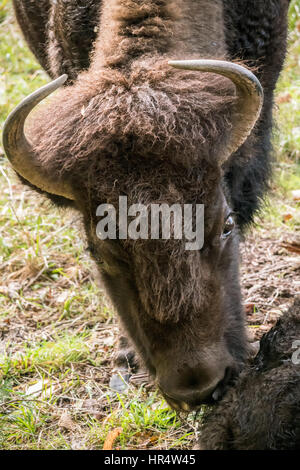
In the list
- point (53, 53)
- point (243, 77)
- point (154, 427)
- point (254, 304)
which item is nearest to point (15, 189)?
point (53, 53)

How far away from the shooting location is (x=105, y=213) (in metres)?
3.66

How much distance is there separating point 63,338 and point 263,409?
248 cm

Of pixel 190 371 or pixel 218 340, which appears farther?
pixel 218 340

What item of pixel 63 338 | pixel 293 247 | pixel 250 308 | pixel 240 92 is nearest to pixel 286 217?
pixel 293 247

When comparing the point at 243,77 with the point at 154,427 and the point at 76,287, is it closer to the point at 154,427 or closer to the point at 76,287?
the point at 154,427

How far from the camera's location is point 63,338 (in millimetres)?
5531

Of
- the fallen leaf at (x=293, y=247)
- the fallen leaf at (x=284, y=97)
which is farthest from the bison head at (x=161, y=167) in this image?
the fallen leaf at (x=284, y=97)

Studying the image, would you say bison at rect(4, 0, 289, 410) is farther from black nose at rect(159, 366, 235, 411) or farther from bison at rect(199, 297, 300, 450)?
bison at rect(199, 297, 300, 450)

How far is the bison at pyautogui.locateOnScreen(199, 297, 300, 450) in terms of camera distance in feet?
11.2

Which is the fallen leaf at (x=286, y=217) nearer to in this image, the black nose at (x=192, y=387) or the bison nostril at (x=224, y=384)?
the bison nostril at (x=224, y=384)

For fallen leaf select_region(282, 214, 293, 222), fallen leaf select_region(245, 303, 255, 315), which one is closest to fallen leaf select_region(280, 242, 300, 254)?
fallen leaf select_region(282, 214, 293, 222)

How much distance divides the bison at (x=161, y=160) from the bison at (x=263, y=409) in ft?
0.50

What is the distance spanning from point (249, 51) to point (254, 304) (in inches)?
83.1

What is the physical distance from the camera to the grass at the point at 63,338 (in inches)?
172
